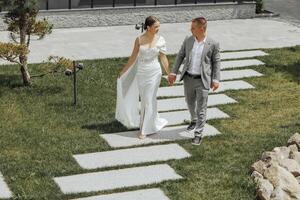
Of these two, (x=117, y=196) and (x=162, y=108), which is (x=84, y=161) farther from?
(x=162, y=108)

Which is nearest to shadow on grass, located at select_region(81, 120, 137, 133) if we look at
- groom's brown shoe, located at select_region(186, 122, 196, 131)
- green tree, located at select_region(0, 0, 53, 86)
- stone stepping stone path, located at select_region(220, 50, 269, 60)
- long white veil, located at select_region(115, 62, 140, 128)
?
long white veil, located at select_region(115, 62, 140, 128)

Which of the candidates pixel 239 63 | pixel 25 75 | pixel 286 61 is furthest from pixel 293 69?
pixel 25 75

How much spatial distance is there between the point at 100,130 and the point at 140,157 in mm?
1356

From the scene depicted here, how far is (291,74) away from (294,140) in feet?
16.9

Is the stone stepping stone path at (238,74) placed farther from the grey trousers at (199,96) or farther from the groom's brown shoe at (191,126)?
the grey trousers at (199,96)

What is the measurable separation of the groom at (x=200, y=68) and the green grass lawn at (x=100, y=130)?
0.59 meters

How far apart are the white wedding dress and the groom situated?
1.16 ft

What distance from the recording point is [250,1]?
21.5 m

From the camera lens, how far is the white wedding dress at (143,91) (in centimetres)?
1080

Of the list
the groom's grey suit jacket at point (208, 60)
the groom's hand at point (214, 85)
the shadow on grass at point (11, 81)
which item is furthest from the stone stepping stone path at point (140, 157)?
the shadow on grass at point (11, 81)

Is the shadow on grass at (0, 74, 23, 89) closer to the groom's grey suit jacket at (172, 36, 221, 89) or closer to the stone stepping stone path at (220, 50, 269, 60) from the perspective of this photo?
the groom's grey suit jacket at (172, 36, 221, 89)

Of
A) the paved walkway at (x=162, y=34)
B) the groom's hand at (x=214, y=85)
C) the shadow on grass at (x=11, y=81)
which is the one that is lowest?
the shadow on grass at (x=11, y=81)

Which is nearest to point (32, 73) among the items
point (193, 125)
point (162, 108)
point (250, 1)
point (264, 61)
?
point (162, 108)

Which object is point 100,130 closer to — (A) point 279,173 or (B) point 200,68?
(B) point 200,68
